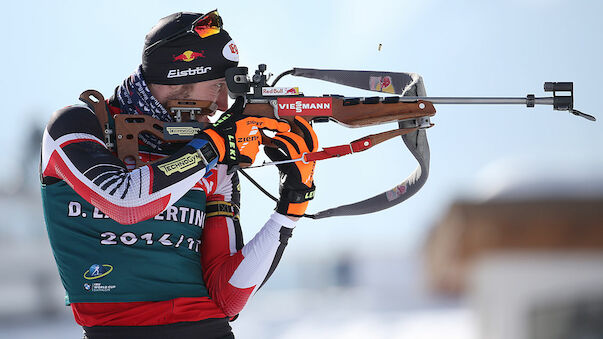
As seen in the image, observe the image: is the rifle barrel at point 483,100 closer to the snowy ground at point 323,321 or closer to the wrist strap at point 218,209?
the wrist strap at point 218,209

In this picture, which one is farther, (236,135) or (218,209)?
(218,209)

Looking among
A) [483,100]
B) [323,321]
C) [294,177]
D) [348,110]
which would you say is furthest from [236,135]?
[323,321]

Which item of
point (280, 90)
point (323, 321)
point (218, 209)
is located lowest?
point (323, 321)

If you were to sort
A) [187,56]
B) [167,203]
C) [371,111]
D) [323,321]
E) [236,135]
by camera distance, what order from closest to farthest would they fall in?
1. [167,203]
2. [236,135]
3. [187,56]
4. [371,111]
5. [323,321]

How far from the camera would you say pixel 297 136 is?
6.64 feet

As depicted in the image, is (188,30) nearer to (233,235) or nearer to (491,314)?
(233,235)

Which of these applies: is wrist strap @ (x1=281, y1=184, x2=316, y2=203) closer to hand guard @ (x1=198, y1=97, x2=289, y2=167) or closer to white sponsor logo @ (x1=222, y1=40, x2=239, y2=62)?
hand guard @ (x1=198, y1=97, x2=289, y2=167)

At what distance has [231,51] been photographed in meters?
2.04

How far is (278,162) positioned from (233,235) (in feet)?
0.92

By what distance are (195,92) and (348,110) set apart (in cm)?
53

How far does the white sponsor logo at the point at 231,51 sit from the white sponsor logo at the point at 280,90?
0.14 metres

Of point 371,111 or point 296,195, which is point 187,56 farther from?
point 371,111

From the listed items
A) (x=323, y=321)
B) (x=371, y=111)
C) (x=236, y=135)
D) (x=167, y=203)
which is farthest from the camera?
(x=323, y=321)

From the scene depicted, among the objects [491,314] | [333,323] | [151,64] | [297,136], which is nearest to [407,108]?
[297,136]
